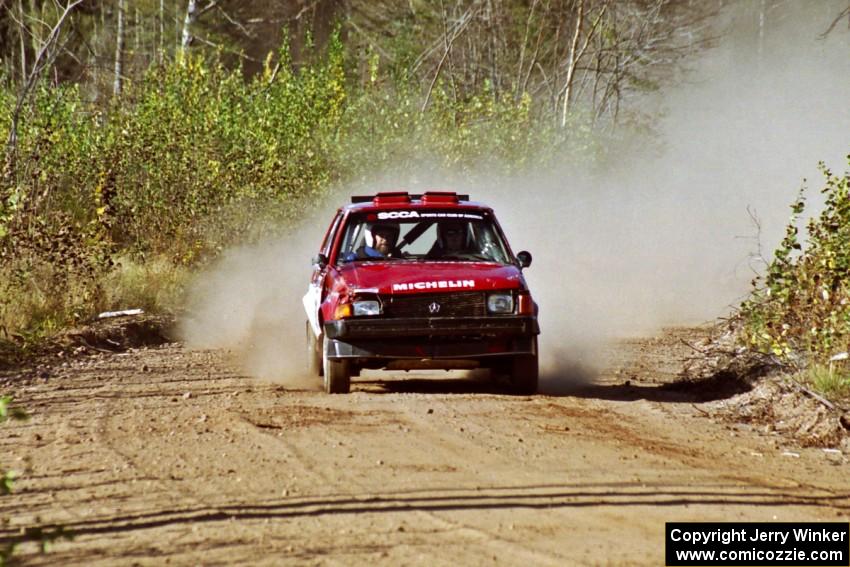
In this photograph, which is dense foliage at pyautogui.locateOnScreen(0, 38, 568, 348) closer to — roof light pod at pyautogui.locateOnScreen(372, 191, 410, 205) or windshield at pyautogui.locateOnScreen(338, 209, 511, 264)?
windshield at pyautogui.locateOnScreen(338, 209, 511, 264)

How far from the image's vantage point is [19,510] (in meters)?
6.50

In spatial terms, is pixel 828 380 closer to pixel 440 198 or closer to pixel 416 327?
pixel 416 327

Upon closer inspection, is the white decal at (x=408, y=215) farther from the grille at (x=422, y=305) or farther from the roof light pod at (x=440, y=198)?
the grille at (x=422, y=305)

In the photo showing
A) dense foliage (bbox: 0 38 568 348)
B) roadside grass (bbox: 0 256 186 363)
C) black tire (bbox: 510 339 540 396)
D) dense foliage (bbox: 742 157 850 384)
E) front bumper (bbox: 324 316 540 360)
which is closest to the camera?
front bumper (bbox: 324 316 540 360)

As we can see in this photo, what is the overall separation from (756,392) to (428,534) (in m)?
5.71

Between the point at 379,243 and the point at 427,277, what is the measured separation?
1.17 metres

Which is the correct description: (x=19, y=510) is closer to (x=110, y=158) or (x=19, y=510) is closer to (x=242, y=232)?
(x=110, y=158)

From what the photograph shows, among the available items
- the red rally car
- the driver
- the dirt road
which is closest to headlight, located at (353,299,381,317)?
the red rally car

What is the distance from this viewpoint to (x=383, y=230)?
38.5ft

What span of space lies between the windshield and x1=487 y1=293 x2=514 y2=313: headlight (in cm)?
98

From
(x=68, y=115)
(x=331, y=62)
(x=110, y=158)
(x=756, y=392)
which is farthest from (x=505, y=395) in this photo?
(x=331, y=62)

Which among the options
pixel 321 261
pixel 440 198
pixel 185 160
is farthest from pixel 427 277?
pixel 185 160

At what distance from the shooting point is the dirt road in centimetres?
573

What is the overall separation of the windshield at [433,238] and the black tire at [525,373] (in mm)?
1151
